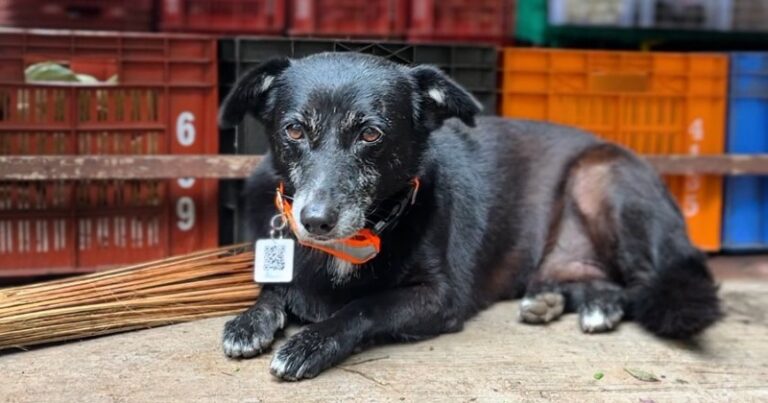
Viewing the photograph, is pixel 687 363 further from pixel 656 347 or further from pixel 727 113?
pixel 727 113

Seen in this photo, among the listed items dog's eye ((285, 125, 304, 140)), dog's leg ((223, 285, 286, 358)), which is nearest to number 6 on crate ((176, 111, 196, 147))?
dog's leg ((223, 285, 286, 358))

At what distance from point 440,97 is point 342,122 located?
1.45ft

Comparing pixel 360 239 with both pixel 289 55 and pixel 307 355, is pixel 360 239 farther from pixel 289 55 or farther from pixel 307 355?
pixel 289 55

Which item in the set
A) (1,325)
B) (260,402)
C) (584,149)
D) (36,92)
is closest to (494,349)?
(260,402)

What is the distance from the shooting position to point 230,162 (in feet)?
11.7

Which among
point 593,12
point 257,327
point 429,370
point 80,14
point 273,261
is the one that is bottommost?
point 429,370

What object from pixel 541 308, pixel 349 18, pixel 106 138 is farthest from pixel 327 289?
pixel 349 18

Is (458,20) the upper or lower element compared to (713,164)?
upper

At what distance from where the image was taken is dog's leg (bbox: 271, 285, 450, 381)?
2480 millimetres

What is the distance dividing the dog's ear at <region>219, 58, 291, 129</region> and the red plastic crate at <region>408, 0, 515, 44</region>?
4.80 feet

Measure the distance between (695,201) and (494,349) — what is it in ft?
6.65

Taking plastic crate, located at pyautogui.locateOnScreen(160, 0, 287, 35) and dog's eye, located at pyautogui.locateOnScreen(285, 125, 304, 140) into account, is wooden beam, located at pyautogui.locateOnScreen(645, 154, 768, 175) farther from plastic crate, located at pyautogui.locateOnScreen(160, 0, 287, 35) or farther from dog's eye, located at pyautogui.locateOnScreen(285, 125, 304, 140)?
dog's eye, located at pyautogui.locateOnScreen(285, 125, 304, 140)

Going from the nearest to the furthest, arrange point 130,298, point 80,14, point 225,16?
point 130,298, point 80,14, point 225,16

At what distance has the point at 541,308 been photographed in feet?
10.5
